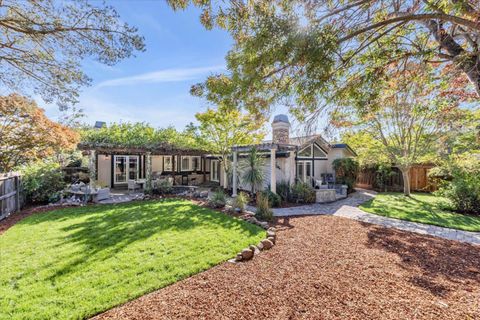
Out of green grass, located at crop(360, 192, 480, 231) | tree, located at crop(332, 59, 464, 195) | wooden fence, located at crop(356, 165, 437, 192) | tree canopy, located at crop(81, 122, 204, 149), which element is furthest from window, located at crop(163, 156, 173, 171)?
wooden fence, located at crop(356, 165, 437, 192)

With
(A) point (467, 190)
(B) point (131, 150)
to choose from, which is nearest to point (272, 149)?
(B) point (131, 150)

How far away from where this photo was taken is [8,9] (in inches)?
170

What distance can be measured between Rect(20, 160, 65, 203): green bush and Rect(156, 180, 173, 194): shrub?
4376 millimetres

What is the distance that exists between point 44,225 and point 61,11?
5.86m

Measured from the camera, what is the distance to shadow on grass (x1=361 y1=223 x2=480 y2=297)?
3939 millimetres

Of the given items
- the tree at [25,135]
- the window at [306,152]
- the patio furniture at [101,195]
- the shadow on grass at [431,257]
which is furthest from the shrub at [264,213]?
the tree at [25,135]

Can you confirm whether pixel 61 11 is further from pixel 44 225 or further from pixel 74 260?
pixel 44 225

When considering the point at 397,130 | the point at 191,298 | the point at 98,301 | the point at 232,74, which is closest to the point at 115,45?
the point at 232,74

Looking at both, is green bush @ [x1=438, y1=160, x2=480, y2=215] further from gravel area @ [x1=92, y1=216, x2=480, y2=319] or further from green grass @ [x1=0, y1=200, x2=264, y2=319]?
green grass @ [x1=0, y1=200, x2=264, y2=319]

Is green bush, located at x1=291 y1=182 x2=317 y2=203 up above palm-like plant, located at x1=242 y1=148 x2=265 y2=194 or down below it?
below

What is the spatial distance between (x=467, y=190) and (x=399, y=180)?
7.53 meters

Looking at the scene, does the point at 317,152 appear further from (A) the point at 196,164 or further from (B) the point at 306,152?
(A) the point at 196,164

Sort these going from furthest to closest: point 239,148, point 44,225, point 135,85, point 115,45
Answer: point 239,148 < point 135,85 < point 44,225 < point 115,45

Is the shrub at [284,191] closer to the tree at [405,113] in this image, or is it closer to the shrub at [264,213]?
the shrub at [264,213]
